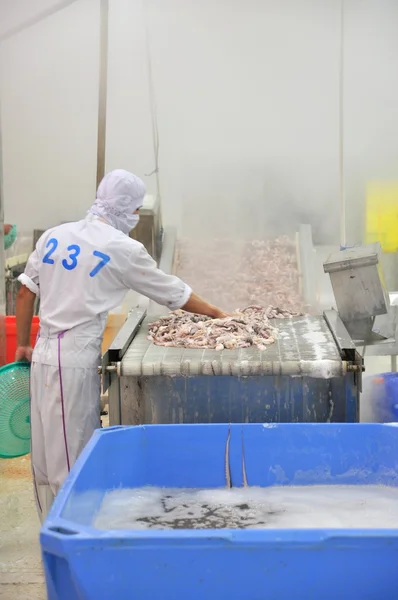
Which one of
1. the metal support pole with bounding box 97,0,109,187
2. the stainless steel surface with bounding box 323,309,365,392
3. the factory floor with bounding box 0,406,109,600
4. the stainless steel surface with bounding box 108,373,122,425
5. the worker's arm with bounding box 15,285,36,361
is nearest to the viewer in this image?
the stainless steel surface with bounding box 323,309,365,392

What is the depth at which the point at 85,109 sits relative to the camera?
18.9 ft

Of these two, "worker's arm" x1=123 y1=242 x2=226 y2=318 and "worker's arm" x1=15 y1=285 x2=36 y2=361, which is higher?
"worker's arm" x1=123 y1=242 x2=226 y2=318

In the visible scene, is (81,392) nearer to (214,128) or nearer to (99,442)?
(99,442)

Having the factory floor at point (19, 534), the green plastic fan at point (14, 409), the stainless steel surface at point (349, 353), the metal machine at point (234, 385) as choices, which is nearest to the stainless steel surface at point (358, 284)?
the factory floor at point (19, 534)

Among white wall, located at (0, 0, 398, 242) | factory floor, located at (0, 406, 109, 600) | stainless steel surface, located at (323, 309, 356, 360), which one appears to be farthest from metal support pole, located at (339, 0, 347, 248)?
factory floor, located at (0, 406, 109, 600)

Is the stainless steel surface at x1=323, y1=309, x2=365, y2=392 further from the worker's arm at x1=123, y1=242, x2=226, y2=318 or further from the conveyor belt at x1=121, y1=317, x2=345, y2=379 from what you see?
the worker's arm at x1=123, y1=242, x2=226, y2=318

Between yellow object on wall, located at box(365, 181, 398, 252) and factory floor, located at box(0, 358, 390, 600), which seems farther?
yellow object on wall, located at box(365, 181, 398, 252)

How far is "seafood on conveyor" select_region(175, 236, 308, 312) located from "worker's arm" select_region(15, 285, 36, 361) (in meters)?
2.36

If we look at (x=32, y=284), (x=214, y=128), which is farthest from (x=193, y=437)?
(x=214, y=128)

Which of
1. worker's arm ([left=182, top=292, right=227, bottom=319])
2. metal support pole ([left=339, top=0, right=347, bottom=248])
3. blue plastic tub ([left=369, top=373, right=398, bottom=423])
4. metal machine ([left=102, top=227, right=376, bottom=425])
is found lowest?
blue plastic tub ([left=369, top=373, right=398, bottom=423])

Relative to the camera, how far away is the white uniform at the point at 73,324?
2711mm

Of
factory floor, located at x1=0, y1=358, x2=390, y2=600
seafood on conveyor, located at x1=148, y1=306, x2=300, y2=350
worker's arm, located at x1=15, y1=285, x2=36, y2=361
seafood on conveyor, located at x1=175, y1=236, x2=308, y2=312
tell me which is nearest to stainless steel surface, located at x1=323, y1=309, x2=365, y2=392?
seafood on conveyor, located at x1=148, y1=306, x2=300, y2=350

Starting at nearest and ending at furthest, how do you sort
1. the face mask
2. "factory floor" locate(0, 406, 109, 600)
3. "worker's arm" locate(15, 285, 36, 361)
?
1. "factory floor" locate(0, 406, 109, 600)
2. "worker's arm" locate(15, 285, 36, 361)
3. the face mask

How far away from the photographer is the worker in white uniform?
2.71 m
